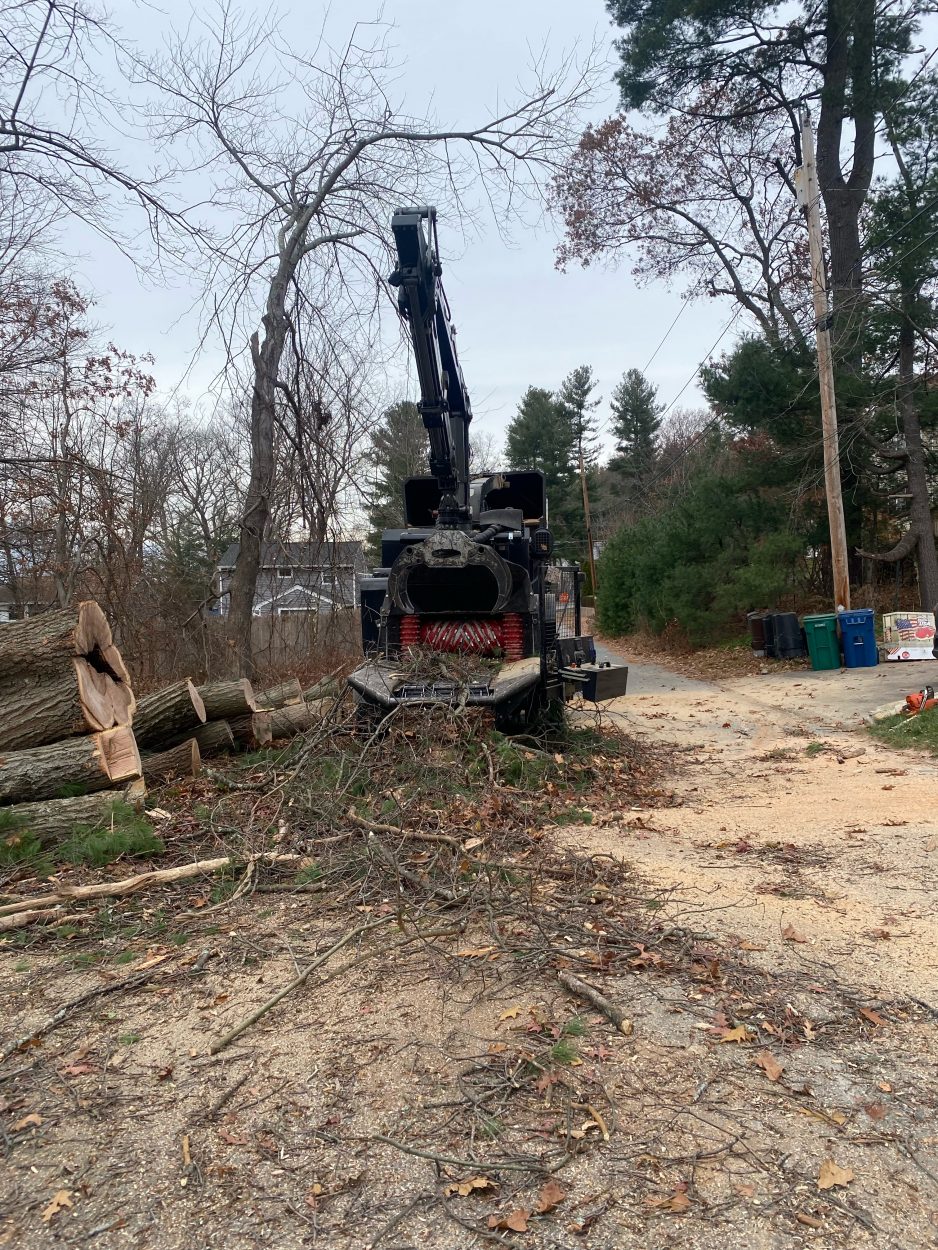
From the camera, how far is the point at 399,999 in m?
3.63

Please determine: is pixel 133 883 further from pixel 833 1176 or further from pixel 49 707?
pixel 833 1176

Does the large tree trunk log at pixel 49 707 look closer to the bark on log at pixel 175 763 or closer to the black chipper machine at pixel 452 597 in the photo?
the bark on log at pixel 175 763

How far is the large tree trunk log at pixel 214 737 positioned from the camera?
8562 mm

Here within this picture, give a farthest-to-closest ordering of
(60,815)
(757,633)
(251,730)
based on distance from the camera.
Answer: (757,633) < (251,730) < (60,815)

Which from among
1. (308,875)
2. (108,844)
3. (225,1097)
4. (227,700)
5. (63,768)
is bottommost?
(225,1097)

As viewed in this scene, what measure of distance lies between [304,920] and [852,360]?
18.6 meters

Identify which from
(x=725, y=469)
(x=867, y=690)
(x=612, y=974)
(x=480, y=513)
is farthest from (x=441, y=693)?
(x=725, y=469)

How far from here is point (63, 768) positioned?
250 inches

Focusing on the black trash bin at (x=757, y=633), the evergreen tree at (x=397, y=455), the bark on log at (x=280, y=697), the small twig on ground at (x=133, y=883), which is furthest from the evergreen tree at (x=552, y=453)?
the small twig on ground at (x=133, y=883)

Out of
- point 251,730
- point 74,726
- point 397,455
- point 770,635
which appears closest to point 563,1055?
point 74,726

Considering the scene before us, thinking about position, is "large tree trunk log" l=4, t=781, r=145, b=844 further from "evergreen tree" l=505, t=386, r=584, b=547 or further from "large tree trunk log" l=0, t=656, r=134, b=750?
"evergreen tree" l=505, t=386, r=584, b=547

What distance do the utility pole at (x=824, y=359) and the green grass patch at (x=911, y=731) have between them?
7255mm

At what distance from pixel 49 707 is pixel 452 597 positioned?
4.03 m

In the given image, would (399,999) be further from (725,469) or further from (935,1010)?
(725,469)
